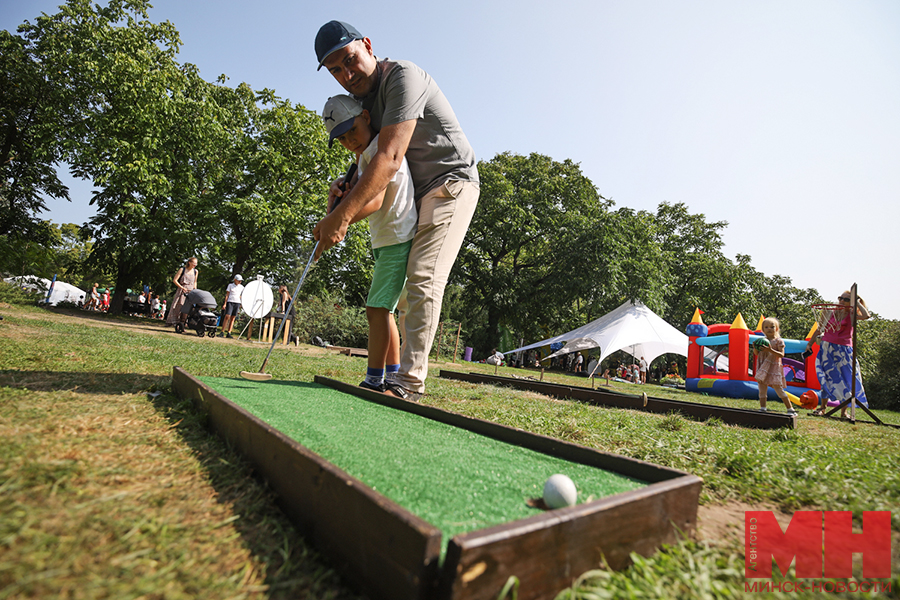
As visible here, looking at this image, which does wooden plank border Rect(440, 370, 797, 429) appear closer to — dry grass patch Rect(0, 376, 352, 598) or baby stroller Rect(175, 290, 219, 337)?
dry grass patch Rect(0, 376, 352, 598)

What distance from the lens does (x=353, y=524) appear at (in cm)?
102

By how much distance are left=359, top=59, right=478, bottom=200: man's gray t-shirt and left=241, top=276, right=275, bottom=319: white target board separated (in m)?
11.7

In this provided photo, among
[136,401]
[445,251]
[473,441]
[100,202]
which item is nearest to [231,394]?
[136,401]

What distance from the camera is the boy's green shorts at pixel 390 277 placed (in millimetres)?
3512

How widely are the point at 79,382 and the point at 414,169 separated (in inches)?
108

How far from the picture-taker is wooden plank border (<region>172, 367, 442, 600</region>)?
854 mm

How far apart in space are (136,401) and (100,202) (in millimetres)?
21855

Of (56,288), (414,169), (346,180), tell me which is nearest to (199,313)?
(346,180)

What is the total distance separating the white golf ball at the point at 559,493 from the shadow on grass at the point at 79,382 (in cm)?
263

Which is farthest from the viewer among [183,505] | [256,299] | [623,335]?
[256,299]

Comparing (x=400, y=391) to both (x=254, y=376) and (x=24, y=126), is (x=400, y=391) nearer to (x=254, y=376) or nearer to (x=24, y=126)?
(x=254, y=376)

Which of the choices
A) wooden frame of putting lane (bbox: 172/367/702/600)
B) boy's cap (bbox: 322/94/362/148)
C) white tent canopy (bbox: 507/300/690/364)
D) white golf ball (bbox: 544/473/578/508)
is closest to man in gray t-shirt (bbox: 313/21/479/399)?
boy's cap (bbox: 322/94/362/148)

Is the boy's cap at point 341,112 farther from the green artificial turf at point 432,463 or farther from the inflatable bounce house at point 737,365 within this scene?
the inflatable bounce house at point 737,365

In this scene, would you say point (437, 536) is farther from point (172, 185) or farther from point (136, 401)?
point (172, 185)
